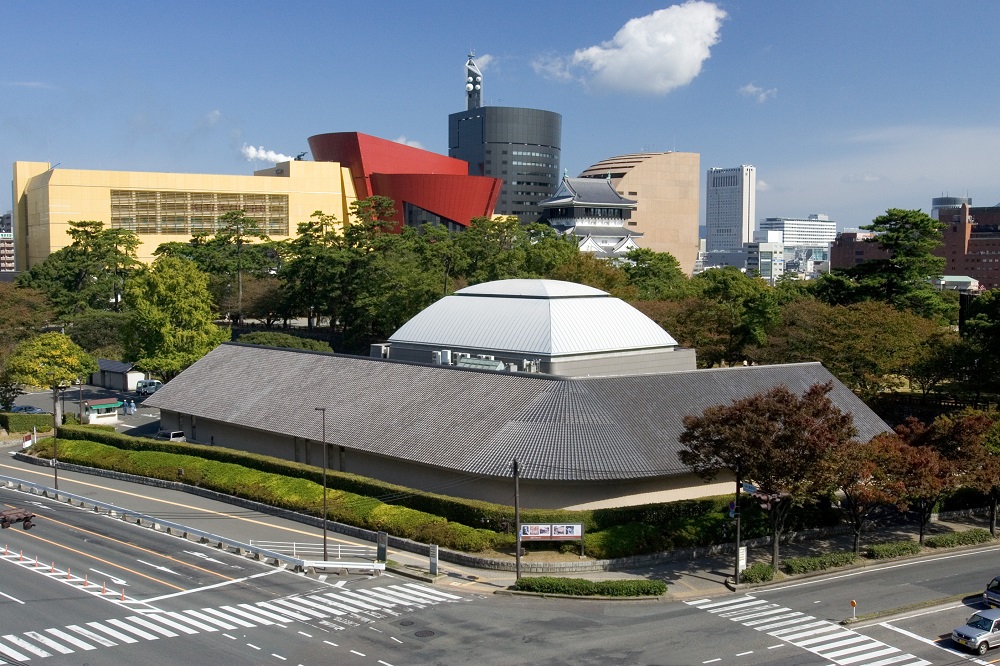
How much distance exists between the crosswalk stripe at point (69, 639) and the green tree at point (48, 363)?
3979 centimetres

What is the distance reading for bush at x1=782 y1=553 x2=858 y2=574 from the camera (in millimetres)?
36000

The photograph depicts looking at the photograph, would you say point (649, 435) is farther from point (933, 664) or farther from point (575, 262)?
point (575, 262)

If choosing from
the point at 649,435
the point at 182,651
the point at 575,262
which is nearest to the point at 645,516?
the point at 649,435

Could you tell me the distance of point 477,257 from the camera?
9581cm

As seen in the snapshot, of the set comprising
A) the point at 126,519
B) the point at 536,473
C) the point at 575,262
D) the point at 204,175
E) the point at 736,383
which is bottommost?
the point at 126,519

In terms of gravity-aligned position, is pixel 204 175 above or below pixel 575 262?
above

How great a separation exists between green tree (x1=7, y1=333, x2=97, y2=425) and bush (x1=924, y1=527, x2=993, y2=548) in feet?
188

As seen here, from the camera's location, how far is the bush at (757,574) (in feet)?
114

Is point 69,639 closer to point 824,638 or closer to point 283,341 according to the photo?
point 824,638

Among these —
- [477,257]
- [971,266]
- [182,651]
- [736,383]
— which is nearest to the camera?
[182,651]

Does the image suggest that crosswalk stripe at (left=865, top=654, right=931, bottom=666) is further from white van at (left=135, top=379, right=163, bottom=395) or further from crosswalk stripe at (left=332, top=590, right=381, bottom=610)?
white van at (left=135, top=379, right=163, bottom=395)

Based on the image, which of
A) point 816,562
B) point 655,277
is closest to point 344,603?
point 816,562

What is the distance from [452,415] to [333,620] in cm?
1612

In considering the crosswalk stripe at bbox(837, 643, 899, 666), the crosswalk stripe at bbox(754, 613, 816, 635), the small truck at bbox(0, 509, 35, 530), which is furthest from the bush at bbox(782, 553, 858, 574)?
the small truck at bbox(0, 509, 35, 530)
